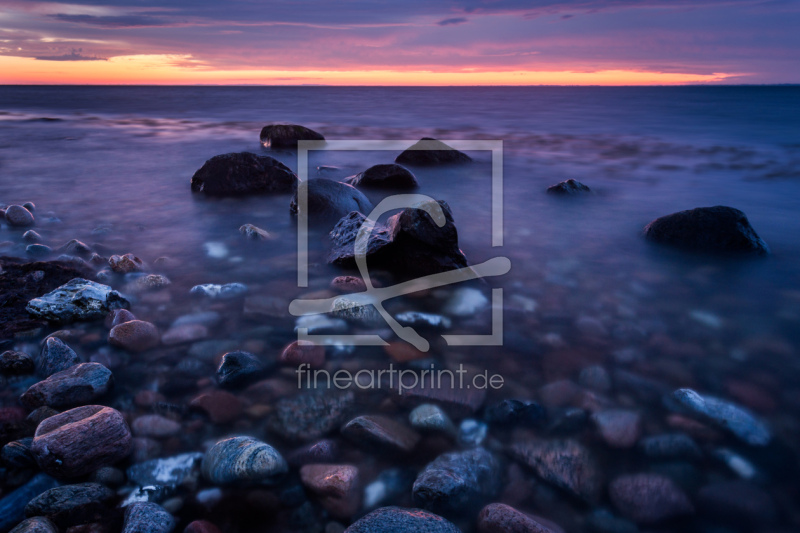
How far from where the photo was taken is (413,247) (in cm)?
331

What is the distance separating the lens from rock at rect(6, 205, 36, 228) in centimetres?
440

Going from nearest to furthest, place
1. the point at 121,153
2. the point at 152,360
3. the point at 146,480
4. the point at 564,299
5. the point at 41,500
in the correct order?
1. the point at 41,500
2. the point at 146,480
3. the point at 152,360
4. the point at 564,299
5. the point at 121,153

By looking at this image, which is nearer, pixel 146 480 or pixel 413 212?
pixel 146 480

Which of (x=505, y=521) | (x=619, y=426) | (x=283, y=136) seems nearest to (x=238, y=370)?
(x=505, y=521)

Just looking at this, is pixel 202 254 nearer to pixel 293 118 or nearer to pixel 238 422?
pixel 238 422

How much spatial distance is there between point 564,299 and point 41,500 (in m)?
2.84

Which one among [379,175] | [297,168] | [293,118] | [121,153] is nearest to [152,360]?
[379,175]

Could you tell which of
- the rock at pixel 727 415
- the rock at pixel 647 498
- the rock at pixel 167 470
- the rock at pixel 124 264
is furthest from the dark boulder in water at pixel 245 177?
the rock at pixel 647 498

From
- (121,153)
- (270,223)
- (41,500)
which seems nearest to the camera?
(41,500)

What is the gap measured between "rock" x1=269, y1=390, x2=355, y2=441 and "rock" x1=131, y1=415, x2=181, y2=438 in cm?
39

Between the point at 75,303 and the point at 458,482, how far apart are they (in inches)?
91.1

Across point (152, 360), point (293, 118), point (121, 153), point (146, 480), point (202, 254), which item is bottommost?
point (146, 480)

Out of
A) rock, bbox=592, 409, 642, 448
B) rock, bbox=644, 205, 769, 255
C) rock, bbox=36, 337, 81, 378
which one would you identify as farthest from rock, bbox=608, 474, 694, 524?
rock, bbox=644, 205, 769, 255

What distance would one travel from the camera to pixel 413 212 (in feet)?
10.6
